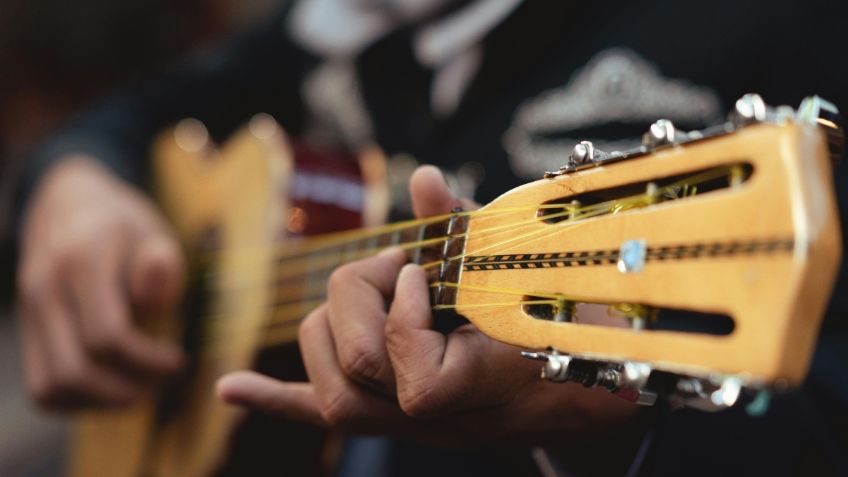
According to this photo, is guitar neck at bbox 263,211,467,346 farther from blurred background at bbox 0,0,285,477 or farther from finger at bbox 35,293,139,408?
blurred background at bbox 0,0,285,477

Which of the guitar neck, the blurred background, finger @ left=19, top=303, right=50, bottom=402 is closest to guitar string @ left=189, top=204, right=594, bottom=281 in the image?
the guitar neck

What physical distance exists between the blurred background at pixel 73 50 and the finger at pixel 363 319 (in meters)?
1.86

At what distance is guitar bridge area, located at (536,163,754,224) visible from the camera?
0.96 feet

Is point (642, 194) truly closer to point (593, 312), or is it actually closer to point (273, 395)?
point (593, 312)

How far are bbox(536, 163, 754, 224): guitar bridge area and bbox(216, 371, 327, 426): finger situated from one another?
213 millimetres

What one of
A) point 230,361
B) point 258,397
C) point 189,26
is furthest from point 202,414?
point 189,26

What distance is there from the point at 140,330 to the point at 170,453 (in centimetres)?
16

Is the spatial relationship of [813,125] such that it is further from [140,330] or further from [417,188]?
[140,330]

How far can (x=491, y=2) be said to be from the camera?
0.85 m

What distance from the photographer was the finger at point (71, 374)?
3.02 feet

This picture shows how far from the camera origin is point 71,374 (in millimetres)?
923

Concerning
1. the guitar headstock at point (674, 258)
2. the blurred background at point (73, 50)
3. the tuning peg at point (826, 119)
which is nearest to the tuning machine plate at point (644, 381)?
the guitar headstock at point (674, 258)

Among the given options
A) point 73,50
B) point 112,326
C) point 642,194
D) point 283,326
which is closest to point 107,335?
point 112,326

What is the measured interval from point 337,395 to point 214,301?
474 mm
